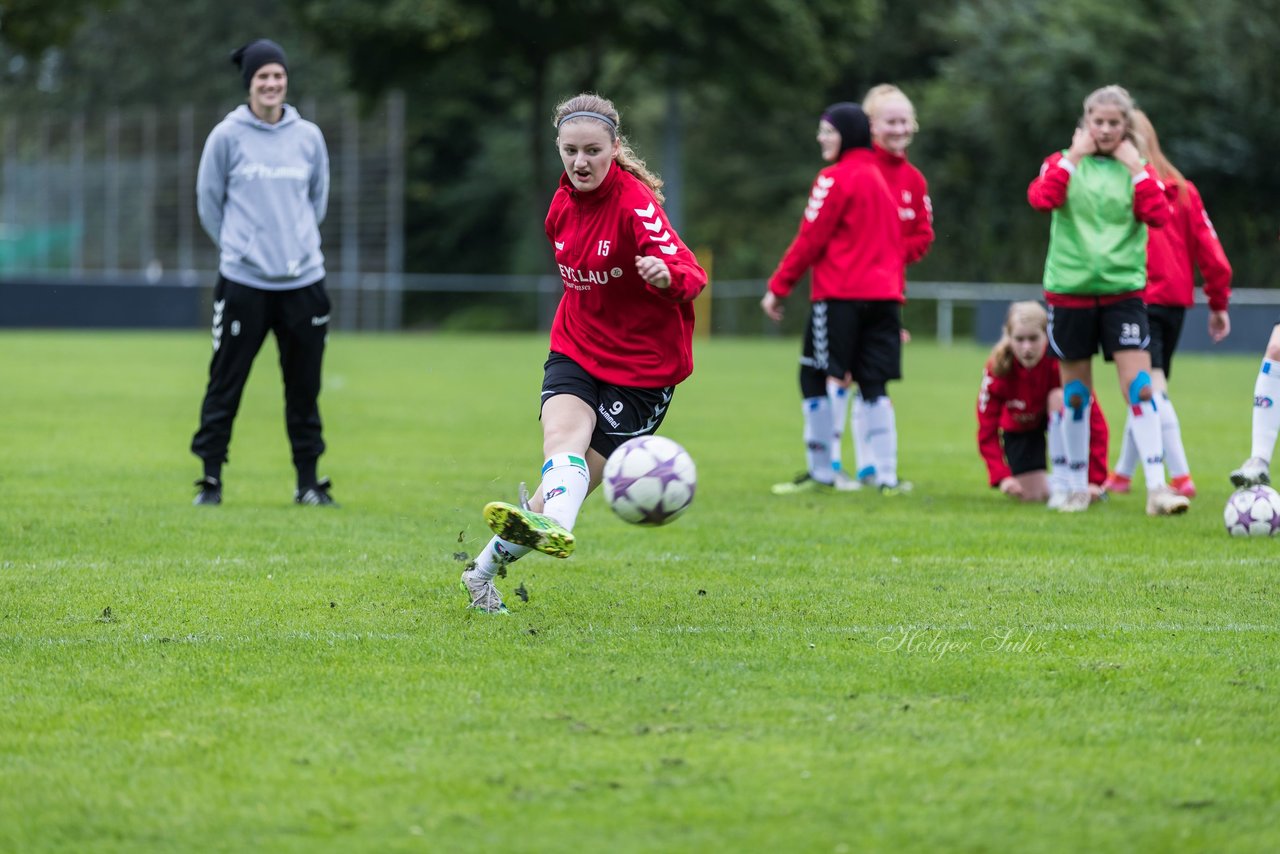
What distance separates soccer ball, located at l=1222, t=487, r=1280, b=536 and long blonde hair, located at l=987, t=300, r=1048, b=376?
71.5 inches

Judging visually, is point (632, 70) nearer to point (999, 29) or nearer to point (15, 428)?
point (999, 29)

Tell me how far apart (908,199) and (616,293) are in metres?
4.76

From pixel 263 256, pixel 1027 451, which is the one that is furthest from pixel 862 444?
pixel 263 256

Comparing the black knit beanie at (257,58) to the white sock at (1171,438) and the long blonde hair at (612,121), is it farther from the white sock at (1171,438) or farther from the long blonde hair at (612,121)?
the white sock at (1171,438)

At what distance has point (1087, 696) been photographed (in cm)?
457

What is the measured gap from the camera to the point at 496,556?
18.7 feet

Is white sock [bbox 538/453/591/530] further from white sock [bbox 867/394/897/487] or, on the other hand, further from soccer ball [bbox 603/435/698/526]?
white sock [bbox 867/394/897/487]

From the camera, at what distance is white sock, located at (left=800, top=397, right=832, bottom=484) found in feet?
32.8

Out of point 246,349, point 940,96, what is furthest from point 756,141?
point 246,349

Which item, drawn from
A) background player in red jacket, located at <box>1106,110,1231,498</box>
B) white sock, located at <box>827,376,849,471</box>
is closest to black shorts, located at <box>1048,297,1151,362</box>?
background player in red jacket, located at <box>1106,110,1231,498</box>

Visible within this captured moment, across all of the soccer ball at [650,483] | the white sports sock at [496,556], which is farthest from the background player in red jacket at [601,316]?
the soccer ball at [650,483]

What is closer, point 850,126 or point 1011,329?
point 1011,329

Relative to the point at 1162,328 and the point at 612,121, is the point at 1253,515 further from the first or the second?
the point at 612,121

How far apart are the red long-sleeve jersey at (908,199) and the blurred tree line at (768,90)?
49.1 ft
